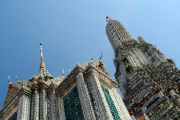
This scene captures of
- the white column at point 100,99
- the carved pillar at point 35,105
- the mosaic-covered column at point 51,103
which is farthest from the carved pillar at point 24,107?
the white column at point 100,99

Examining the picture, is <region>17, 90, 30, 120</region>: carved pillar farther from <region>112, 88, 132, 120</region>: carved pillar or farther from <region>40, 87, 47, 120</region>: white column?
<region>112, 88, 132, 120</region>: carved pillar

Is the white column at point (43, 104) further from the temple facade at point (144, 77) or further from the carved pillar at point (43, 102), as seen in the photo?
the temple facade at point (144, 77)

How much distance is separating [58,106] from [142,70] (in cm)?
3150

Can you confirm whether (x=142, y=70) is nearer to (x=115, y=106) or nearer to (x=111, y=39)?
(x=111, y=39)

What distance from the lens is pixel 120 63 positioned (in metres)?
58.5

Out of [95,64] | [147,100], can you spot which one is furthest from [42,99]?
[147,100]

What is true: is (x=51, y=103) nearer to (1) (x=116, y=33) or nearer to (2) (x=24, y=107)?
(2) (x=24, y=107)

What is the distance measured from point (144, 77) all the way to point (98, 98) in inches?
1249

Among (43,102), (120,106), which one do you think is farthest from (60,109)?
(120,106)

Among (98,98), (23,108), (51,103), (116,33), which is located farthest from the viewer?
(116,33)

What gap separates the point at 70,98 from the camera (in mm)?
21641

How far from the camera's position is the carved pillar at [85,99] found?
18.5m

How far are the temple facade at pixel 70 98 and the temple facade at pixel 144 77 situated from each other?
59.8 feet

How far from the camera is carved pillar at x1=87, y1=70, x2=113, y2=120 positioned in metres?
18.0
